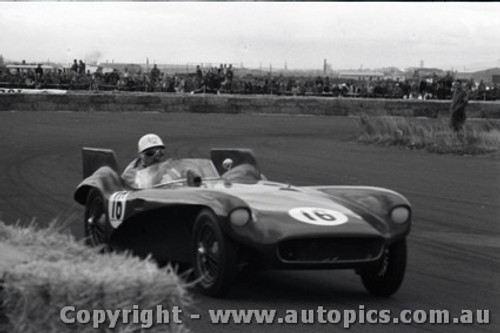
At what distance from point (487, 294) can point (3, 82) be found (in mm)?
31834

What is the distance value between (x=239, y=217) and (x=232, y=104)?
102 feet

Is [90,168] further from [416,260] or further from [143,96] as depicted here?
[143,96]

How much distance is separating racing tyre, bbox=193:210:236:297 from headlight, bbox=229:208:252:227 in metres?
0.11

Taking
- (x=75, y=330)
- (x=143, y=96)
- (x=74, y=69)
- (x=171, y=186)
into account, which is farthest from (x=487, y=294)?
(x=74, y=69)

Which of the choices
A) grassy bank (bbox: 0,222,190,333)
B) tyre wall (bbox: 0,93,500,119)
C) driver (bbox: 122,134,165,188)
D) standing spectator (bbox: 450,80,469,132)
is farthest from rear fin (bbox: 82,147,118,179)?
tyre wall (bbox: 0,93,500,119)

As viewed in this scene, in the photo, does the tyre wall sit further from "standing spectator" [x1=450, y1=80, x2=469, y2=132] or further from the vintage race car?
the vintage race car

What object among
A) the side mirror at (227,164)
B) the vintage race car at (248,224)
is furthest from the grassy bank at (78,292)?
the side mirror at (227,164)

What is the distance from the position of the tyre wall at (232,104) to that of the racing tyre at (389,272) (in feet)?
88.6

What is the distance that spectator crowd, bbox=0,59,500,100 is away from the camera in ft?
126

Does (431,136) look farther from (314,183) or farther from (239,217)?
(239,217)

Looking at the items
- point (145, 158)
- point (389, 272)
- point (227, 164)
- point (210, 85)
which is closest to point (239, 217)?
point (389, 272)

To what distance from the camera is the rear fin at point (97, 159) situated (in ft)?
29.8

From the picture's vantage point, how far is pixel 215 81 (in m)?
40.4

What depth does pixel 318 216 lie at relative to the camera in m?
6.83
